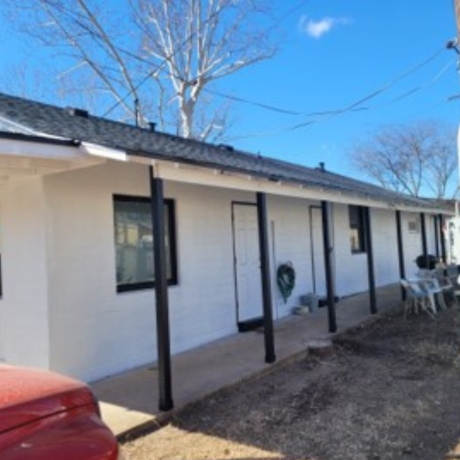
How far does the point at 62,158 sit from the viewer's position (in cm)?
512

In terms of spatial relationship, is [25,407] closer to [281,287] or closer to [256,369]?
[256,369]

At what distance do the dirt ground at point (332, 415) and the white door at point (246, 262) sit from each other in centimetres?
216

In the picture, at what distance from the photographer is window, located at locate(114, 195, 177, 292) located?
712 cm

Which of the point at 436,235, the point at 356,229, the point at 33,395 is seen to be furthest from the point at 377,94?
the point at 33,395

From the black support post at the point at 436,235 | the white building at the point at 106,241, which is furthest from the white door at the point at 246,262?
the black support post at the point at 436,235

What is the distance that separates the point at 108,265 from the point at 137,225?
0.82 metres

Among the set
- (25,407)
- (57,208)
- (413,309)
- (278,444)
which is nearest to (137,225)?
(57,208)

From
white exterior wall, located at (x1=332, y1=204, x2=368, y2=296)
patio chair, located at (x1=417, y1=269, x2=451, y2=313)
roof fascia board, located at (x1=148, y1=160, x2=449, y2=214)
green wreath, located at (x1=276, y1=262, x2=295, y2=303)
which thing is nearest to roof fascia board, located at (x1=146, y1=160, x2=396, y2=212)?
roof fascia board, located at (x1=148, y1=160, x2=449, y2=214)

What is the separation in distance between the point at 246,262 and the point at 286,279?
1483 mm

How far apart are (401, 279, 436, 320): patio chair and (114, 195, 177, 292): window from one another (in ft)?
17.5

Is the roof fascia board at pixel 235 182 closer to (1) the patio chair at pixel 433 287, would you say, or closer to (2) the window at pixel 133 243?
(2) the window at pixel 133 243

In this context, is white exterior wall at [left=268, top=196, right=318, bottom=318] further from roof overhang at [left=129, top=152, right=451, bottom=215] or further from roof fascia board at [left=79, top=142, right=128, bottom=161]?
roof fascia board at [left=79, top=142, right=128, bottom=161]

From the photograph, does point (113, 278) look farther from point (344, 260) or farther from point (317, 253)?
point (344, 260)

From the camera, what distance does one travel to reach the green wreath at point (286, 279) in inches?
422
